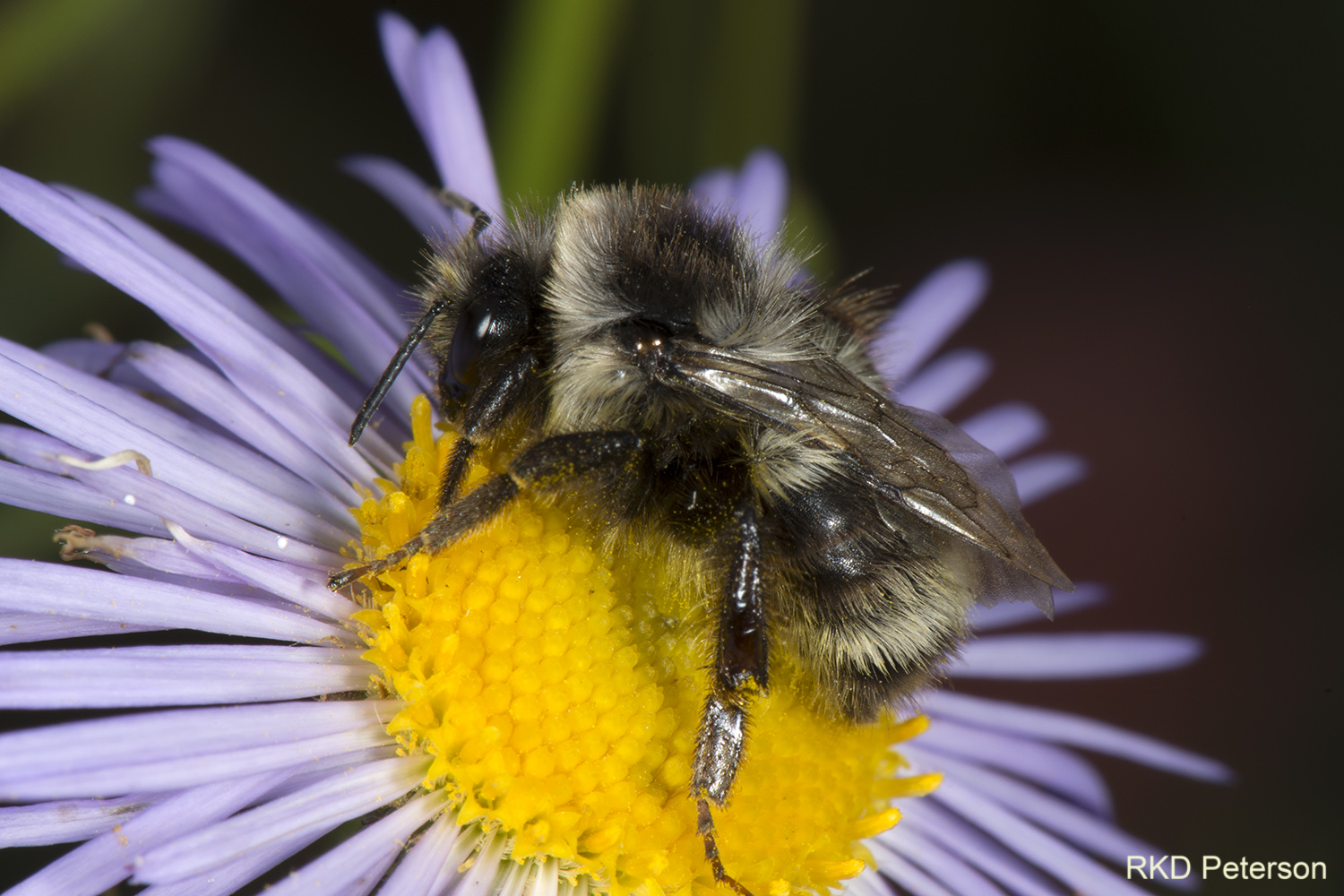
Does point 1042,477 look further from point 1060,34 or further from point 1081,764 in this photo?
point 1060,34

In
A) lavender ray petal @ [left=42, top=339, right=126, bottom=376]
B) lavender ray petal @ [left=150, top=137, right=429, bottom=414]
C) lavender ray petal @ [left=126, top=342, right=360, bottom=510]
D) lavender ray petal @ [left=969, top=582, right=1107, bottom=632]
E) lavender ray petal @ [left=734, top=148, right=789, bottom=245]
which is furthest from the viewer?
lavender ray petal @ [left=734, top=148, right=789, bottom=245]

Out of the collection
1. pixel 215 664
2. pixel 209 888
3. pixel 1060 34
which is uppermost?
pixel 1060 34

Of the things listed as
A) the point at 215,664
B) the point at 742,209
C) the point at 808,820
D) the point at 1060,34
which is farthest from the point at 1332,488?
the point at 215,664

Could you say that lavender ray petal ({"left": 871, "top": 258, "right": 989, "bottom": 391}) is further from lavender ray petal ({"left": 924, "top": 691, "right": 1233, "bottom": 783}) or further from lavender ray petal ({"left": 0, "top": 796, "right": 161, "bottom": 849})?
lavender ray petal ({"left": 0, "top": 796, "right": 161, "bottom": 849})

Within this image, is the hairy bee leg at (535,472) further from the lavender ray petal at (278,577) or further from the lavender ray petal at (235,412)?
the lavender ray petal at (235,412)

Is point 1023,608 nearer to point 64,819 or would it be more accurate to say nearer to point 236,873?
point 236,873

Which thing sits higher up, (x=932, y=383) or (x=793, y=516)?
(x=932, y=383)

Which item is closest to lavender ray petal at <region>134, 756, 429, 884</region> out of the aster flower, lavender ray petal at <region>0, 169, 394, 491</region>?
the aster flower
